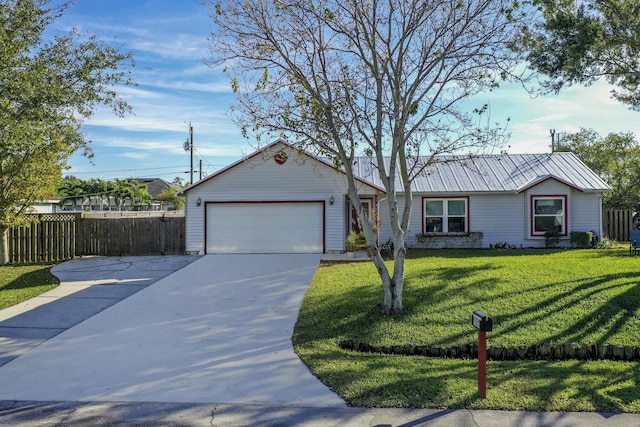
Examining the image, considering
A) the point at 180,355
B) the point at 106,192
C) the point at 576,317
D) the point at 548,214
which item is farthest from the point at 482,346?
the point at 106,192

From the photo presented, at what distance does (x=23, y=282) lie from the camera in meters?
12.4

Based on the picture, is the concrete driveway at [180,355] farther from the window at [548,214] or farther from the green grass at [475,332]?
the window at [548,214]

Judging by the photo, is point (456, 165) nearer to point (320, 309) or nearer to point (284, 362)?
point (320, 309)

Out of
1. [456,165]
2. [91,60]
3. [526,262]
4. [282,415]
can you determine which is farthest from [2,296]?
[456,165]

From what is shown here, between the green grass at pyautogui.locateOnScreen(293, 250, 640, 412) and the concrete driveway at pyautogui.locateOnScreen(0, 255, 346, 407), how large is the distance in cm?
45

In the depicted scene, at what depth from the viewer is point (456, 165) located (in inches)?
789

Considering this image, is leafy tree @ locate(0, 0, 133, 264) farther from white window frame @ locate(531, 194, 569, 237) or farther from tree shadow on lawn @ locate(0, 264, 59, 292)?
white window frame @ locate(531, 194, 569, 237)

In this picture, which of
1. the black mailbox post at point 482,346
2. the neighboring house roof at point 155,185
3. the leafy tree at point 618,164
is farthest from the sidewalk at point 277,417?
the neighboring house roof at point 155,185

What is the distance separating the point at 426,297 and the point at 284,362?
369 cm

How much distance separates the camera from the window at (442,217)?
18.6 metres

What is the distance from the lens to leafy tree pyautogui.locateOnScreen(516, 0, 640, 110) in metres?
9.92

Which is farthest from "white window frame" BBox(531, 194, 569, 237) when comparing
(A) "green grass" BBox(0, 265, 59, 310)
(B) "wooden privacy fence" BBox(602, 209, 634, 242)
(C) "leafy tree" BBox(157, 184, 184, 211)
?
(C) "leafy tree" BBox(157, 184, 184, 211)

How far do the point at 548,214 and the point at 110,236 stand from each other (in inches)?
→ 677

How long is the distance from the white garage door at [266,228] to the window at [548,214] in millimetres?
8625
